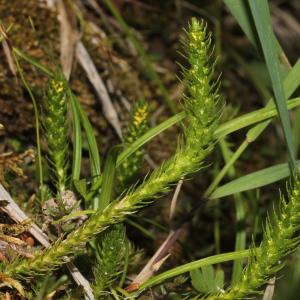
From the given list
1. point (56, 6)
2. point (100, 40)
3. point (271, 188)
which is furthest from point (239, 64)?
point (56, 6)

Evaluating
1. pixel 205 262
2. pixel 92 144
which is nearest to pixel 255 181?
pixel 205 262

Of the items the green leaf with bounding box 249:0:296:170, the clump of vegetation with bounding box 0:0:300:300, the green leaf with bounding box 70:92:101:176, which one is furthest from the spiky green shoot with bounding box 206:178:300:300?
the green leaf with bounding box 70:92:101:176

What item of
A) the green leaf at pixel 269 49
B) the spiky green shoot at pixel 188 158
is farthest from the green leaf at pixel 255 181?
the spiky green shoot at pixel 188 158

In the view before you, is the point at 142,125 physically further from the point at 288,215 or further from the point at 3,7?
the point at 3,7

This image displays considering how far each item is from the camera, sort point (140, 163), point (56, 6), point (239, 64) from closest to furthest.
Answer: point (140, 163) < point (56, 6) < point (239, 64)

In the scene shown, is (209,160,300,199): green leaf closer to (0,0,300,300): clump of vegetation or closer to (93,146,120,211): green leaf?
(0,0,300,300): clump of vegetation

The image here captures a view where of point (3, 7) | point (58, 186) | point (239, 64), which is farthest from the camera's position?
point (239, 64)
